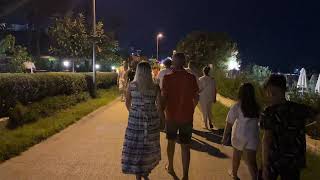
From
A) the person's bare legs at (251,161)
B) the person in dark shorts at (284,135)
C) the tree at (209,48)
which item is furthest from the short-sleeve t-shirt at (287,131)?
the tree at (209,48)

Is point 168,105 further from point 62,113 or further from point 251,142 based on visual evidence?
point 62,113

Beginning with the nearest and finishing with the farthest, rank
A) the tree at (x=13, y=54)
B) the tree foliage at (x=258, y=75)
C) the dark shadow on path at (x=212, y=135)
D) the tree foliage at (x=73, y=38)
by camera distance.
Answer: the dark shadow on path at (x=212, y=135), the tree foliage at (x=258, y=75), the tree at (x=13, y=54), the tree foliage at (x=73, y=38)

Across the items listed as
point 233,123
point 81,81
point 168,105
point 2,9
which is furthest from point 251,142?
point 2,9

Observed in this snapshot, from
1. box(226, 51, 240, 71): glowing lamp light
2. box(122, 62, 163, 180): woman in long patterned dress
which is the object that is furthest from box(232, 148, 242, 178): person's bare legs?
box(226, 51, 240, 71): glowing lamp light

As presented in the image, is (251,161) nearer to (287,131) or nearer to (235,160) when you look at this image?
(235,160)

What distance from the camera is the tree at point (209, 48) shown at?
4941 cm

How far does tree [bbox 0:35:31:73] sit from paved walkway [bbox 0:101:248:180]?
10.4 metres

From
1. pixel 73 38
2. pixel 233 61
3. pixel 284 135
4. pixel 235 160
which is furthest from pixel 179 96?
pixel 233 61

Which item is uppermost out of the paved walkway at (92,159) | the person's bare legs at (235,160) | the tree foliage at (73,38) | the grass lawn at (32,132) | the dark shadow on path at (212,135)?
the tree foliage at (73,38)

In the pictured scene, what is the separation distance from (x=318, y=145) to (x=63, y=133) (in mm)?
6135

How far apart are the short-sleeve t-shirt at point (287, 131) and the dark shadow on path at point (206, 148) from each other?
5.15 m

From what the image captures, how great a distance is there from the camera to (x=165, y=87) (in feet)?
26.5

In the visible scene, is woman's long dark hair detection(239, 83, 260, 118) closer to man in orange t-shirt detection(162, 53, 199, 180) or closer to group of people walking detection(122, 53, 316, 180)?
group of people walking detection(122, 53, 316, 180)

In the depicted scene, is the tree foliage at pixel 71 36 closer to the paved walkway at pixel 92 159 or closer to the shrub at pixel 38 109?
the shrub at pixel 38 109
